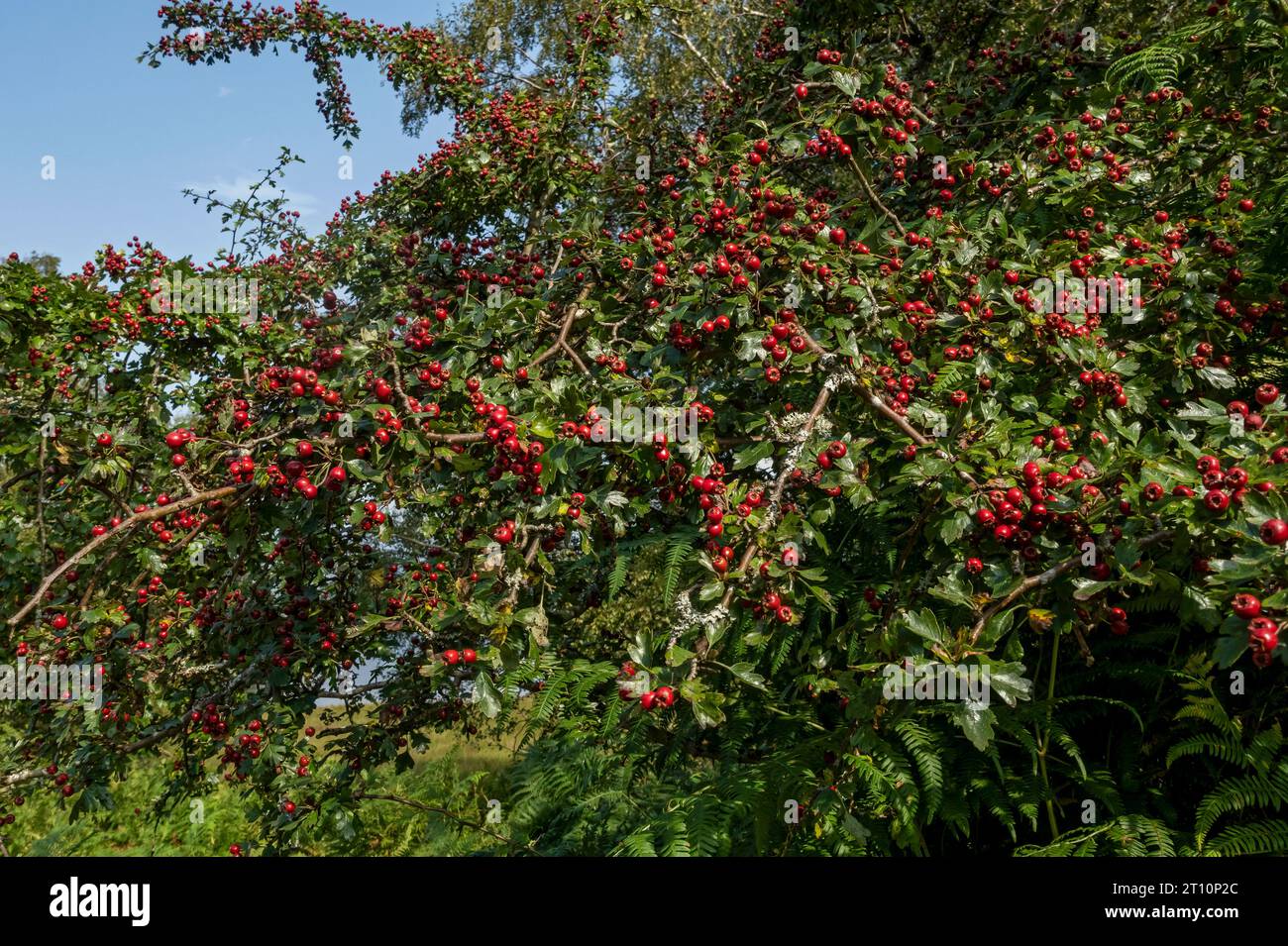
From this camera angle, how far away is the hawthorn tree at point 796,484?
2.61 m

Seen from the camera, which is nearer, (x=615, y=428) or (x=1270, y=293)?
(x=615, y=428)

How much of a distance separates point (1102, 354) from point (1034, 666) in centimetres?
129

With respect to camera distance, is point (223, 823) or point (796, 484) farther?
point (223, 823)

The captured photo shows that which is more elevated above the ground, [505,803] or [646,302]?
[646,302]

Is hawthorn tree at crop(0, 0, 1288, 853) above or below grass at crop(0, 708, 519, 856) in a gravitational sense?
above

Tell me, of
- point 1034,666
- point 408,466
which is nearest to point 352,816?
point 408,466

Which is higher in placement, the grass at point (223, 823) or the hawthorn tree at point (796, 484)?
the hawthorn tree at point (796, 484)

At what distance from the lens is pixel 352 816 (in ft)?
13.1

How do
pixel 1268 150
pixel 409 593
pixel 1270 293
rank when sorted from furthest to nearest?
pixel 409 593
pixel 1268 150
pixel 1270 293

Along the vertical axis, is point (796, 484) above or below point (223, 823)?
above

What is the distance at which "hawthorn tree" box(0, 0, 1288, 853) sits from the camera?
261 centimetres

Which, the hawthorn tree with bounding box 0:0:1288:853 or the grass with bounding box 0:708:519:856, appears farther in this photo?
the grass with bounding box 0:708:519:856

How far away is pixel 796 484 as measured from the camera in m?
3.10
